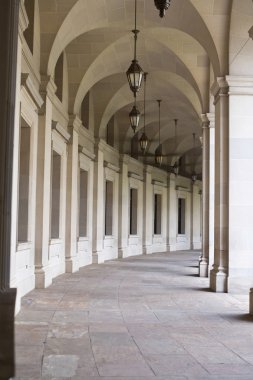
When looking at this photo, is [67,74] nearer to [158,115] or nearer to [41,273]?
[41,273]


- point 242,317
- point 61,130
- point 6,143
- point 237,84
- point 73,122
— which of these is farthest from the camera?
point 73,122

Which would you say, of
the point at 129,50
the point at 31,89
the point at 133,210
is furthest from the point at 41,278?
the point at 133,210

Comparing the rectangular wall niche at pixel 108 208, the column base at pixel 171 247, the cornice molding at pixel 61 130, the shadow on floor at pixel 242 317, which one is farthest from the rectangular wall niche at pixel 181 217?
the shadow on floor at pixel 242 317

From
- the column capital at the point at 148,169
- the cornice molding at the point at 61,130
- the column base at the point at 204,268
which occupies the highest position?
the column capital at the point at 148,169

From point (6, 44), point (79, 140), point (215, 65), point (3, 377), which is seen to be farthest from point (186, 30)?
point (3, 377)

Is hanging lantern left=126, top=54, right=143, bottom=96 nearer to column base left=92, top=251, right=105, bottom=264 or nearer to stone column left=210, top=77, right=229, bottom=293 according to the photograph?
stone column left=210, top=77, right=229, bottom=293

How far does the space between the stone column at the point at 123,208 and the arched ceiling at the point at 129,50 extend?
83 centimetres

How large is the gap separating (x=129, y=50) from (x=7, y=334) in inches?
526

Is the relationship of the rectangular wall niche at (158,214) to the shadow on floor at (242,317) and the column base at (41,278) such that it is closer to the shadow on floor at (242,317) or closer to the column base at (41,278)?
the column base at (41,278)

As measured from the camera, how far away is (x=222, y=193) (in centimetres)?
1201

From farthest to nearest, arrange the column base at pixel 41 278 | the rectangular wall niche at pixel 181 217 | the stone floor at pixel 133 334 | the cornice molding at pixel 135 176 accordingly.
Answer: the rectangular wall niche at pixel 181 217
the cornice molding at pixel 135 176
the column base at pixel 41 278
the stone floor at pixel 133 334

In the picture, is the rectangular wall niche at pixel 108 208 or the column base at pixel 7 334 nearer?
the column base at pixel 7 334

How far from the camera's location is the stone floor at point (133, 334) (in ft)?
18.3

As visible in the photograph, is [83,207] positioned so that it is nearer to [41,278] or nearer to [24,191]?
[41,278]
